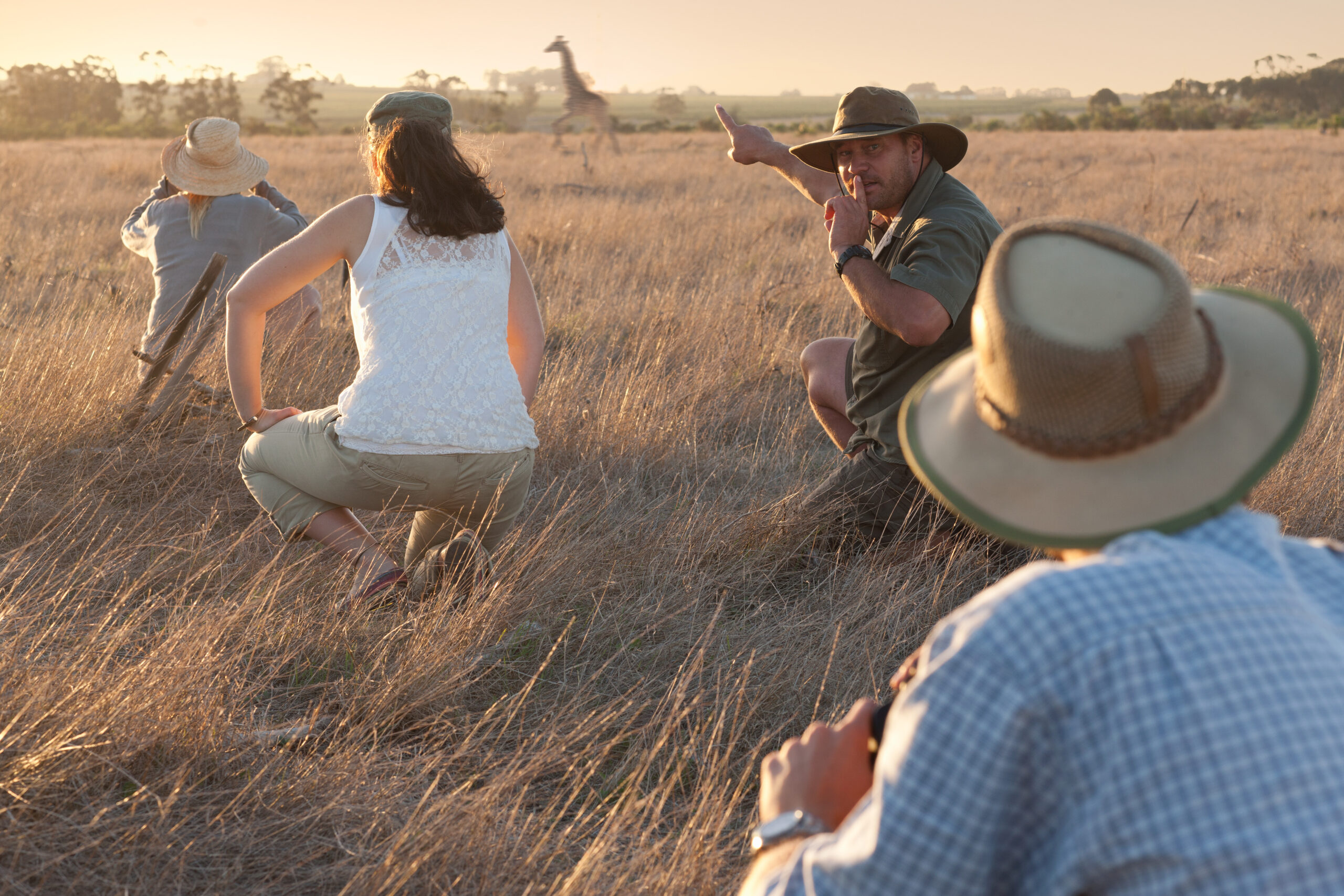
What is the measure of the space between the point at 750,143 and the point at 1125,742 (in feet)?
10.2

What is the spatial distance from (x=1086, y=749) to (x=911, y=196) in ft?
9.22

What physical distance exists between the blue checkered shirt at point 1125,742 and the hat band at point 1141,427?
10 cm

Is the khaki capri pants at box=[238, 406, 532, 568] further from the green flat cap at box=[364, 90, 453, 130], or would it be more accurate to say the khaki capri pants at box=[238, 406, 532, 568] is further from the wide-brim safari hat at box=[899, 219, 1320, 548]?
the wide-brim safari hat at box=[899, 219, 1320, 548]

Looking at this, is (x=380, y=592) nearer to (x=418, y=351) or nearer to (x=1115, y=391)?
(x=418, y=351)

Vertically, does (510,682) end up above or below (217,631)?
below

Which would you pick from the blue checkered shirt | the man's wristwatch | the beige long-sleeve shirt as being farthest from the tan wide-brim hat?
the blue checkered shirt

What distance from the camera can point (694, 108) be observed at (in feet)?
404

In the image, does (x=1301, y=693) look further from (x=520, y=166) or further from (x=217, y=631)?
(x=520, y=166)

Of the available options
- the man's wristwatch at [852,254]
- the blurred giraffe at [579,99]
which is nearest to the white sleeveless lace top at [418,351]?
the man's wristwatch at [852,254]

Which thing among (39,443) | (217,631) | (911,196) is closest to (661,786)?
(217,631)

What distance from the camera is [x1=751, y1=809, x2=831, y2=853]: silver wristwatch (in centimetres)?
112

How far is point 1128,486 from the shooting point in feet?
3.07

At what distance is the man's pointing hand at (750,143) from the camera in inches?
142

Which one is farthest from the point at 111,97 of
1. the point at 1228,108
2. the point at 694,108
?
the point at 694,108
